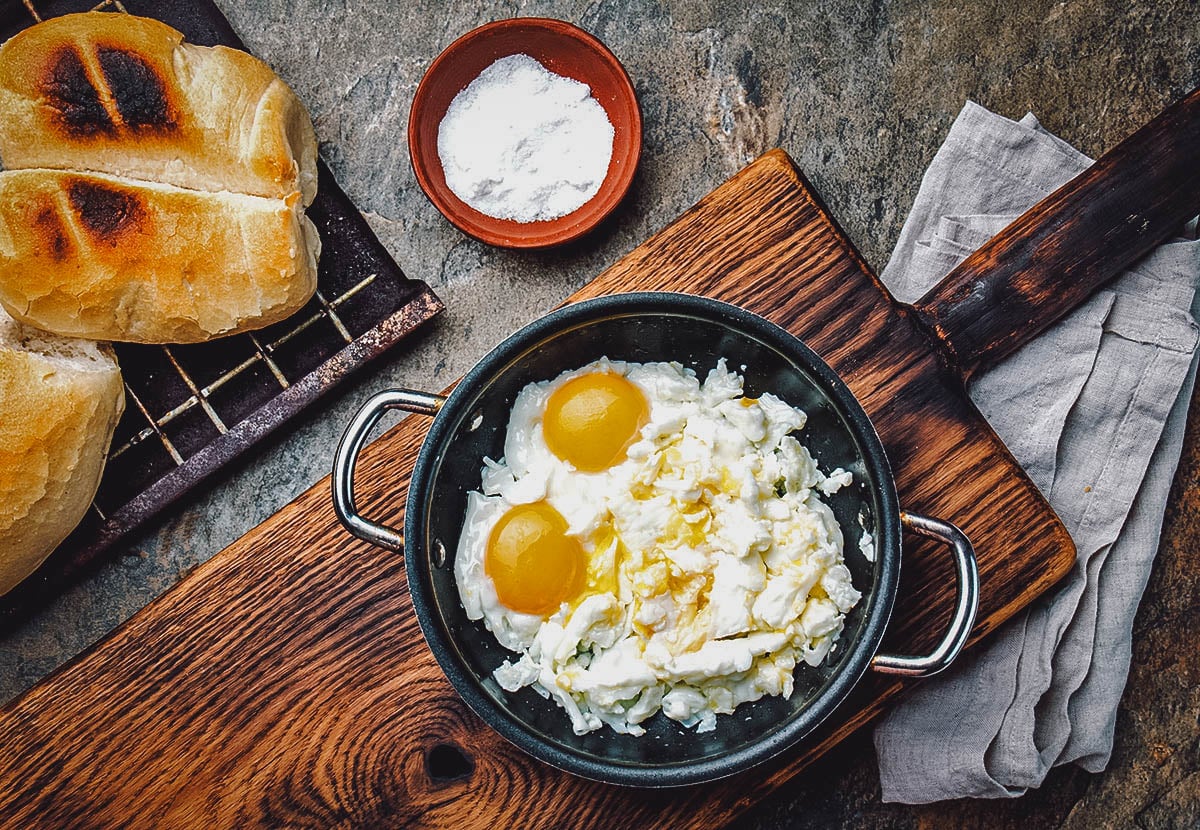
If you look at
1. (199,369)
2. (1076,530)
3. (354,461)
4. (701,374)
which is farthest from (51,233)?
(1076,530)

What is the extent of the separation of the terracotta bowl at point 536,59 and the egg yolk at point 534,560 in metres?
0.71

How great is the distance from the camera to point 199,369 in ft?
6.95

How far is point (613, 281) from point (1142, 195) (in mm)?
1069

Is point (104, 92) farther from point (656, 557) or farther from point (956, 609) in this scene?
point (956, 609)

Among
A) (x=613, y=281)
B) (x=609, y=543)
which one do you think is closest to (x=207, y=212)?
(x=613, y=281)

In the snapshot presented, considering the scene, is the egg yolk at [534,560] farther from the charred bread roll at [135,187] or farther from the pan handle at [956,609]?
the charred bread roll at [135,187]

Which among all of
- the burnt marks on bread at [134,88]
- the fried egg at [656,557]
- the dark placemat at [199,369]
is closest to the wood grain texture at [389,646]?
the fried egg at [656,557]

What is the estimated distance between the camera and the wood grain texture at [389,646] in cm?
181

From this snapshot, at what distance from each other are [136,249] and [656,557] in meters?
1.28

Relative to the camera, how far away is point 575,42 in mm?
2092

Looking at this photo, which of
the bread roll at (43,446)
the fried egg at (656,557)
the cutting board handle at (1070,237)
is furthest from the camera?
the bread roll at (43,446)

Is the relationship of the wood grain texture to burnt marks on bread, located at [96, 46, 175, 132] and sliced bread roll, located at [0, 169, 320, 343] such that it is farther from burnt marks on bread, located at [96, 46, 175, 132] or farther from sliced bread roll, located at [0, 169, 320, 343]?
burnt marks on bread, located at [96, 46, 175, 132]

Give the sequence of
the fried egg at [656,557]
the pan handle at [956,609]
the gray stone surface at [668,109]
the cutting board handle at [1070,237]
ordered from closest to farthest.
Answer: the pan handle at [956,609] → the fried egg at [656,557] → the cutting board handle at [1070,237] → the gray stone surface at [668,109]

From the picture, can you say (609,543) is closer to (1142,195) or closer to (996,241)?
(996,241)
